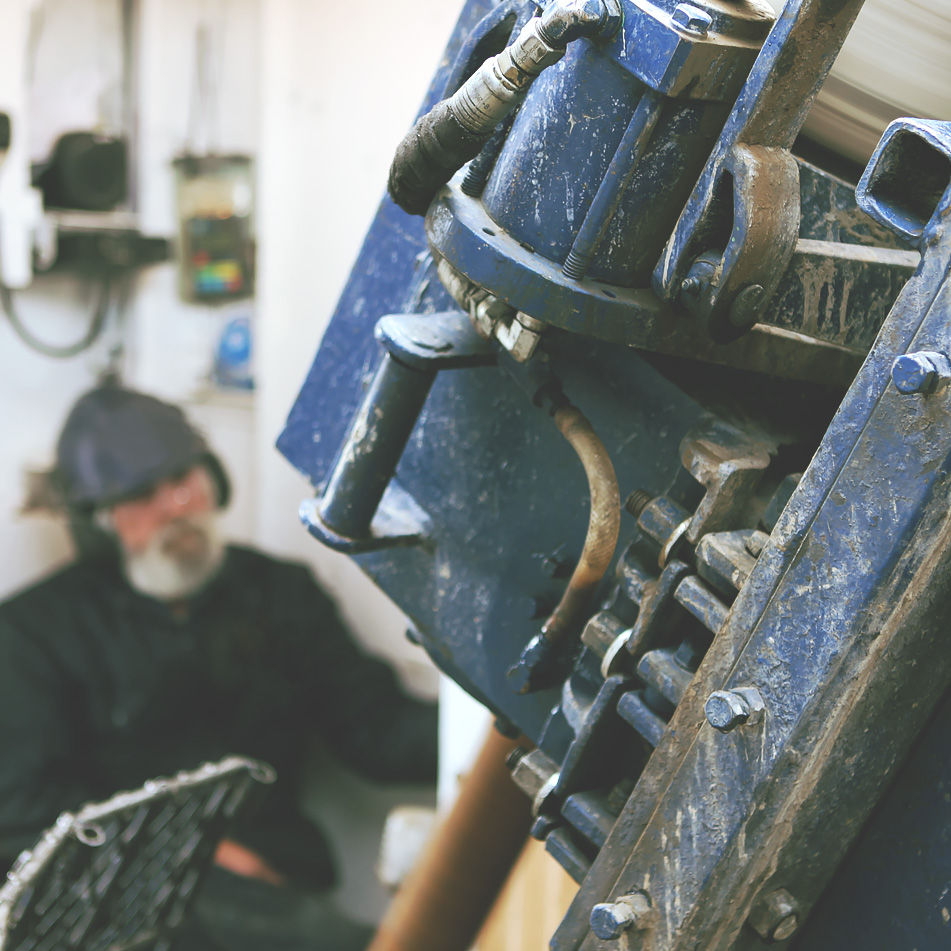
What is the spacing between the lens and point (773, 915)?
1.69 feet

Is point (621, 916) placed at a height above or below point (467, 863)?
above

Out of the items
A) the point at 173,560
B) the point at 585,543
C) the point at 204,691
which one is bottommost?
the point at 204,691

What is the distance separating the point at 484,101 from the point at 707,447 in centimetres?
22

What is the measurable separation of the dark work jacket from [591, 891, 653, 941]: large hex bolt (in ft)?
5.76

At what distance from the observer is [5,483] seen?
241cm

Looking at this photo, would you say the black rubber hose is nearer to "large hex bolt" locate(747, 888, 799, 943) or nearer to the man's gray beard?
"large hex bolt" locate(747, 888, 799, 943)

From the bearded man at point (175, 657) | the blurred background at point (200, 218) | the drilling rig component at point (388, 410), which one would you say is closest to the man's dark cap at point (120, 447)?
the bearded man at point (175, 657)

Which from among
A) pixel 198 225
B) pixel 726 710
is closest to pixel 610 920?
pixel 726 710

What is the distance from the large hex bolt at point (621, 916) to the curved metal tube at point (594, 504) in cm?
18

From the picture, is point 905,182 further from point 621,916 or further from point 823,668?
point 621,916

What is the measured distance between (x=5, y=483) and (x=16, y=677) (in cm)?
53

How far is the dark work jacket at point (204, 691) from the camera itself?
84.4 inches

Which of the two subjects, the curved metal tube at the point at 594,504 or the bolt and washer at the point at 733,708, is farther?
the curved metal tube at the point at 594,504

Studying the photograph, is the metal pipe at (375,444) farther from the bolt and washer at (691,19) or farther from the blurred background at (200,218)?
the blurred background at (200,218)
